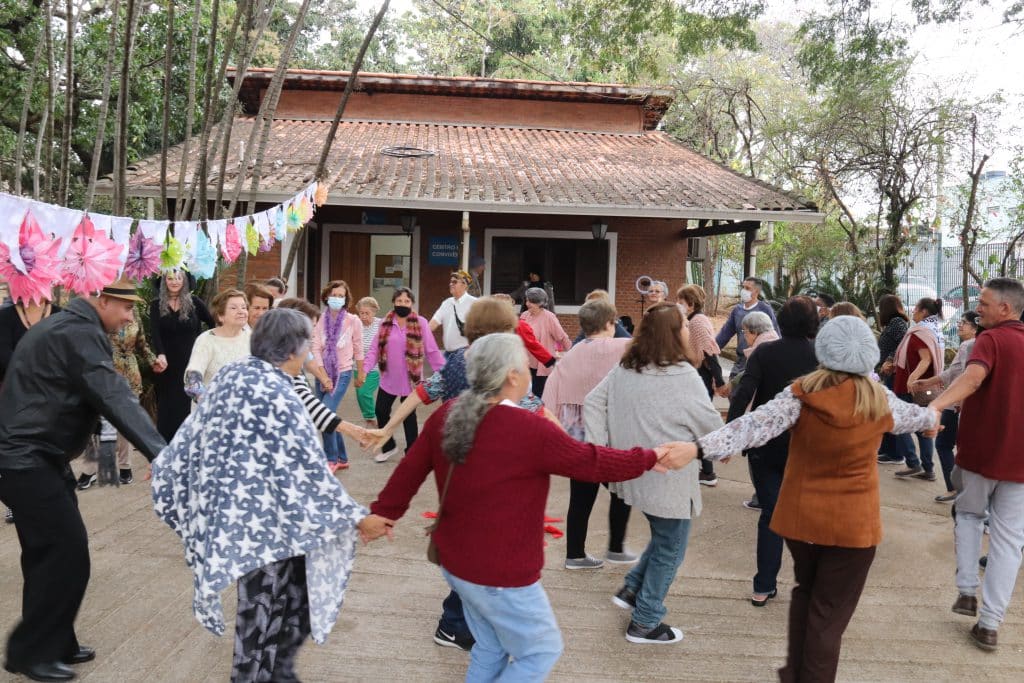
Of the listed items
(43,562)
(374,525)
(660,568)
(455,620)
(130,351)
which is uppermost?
(130,351)

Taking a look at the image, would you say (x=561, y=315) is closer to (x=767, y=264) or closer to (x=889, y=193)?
(x=889, y=193)

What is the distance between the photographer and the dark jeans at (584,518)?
522 cm

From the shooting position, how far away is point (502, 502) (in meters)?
2.83

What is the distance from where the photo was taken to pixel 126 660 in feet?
12.9

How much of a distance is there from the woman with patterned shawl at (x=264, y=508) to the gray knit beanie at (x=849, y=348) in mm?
1856

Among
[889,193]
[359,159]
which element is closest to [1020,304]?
[359,159]

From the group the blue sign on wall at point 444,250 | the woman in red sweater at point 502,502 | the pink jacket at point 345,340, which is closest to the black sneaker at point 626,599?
the woman in red sweater at point 502,502

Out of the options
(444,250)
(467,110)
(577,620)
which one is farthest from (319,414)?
(467,110)

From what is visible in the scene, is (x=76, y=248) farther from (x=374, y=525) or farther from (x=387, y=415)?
(x=387, y=415)

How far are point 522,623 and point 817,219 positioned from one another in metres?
10.9

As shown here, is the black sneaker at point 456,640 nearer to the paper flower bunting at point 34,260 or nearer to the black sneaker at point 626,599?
the black sneaker at point 626,599

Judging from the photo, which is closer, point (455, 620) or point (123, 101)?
point (455, 620)

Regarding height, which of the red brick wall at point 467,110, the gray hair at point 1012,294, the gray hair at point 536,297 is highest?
the red brick wall at point 467,110

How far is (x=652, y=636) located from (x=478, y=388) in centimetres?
207
